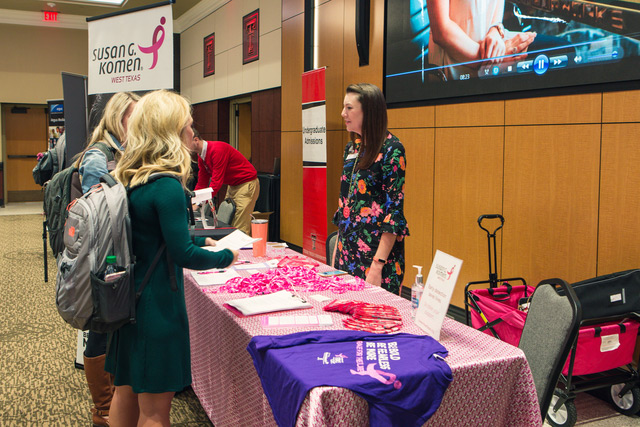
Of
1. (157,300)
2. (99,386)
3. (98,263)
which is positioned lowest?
(99,386)

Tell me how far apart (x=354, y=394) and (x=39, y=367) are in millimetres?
2699

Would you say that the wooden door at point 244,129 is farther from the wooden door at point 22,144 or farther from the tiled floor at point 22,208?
the wooden door at point 22,144

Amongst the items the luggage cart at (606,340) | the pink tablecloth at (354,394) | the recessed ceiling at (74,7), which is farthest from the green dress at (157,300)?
the recessed ceiling at (74,7)

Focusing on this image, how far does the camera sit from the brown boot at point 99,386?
2.42 meters

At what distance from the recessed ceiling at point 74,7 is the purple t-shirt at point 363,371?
10061 millimetres

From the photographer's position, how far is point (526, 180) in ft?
11.5

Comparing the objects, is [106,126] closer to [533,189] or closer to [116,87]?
[116,87]

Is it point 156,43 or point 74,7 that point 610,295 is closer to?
point 156,43

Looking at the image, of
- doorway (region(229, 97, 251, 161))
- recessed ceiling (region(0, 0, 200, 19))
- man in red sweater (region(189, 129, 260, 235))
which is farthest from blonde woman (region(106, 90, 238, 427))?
recessed ceiling (region(0, 0, 200, 19))

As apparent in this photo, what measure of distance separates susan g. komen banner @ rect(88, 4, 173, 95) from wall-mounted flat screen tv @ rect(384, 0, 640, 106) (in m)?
1.98

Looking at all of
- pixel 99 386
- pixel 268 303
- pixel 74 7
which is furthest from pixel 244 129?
pixel 268 303

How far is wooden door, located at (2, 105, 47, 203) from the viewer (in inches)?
502

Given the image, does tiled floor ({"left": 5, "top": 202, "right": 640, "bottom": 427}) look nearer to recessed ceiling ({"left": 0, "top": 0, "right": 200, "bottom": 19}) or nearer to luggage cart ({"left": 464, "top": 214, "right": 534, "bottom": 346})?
luggage cart ({"left": 464, "top": 214, "right": 534, "bottom": 346})

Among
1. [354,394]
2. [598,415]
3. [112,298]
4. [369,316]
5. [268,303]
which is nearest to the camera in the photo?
[354,394]
